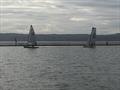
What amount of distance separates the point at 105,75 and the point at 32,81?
918 centimetres

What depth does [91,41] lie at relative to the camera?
161625mm

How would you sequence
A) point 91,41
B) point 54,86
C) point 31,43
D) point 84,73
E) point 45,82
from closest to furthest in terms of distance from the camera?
point 54,86 → point 45,82 → point 84,73 → point 31,43 → point 91,41

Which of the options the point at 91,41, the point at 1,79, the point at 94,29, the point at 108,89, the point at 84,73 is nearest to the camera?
the point at 108,89

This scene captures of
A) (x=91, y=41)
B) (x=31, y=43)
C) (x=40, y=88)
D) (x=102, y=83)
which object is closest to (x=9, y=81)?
(x=40, y=88)

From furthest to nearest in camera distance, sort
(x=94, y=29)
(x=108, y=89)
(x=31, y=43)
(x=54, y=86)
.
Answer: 1. (x=94, y=29)
2. (x=31, y=43)
3. (x=54, y=86)
4. (x=108, y=89)

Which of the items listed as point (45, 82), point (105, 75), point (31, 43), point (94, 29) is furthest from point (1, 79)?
point (94, 29)

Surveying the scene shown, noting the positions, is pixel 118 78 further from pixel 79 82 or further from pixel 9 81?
pixel 9 81

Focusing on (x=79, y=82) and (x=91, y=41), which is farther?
(x=91, y=41)

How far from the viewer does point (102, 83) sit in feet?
125

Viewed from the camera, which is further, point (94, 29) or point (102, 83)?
point (94, 29)

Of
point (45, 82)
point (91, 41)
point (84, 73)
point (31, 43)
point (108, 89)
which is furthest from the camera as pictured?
point (91, 41)

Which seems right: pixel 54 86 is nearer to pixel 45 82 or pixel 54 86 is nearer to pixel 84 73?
pixel 45 82

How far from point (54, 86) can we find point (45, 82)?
2552 millimetres

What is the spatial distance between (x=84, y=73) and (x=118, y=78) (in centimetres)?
714
